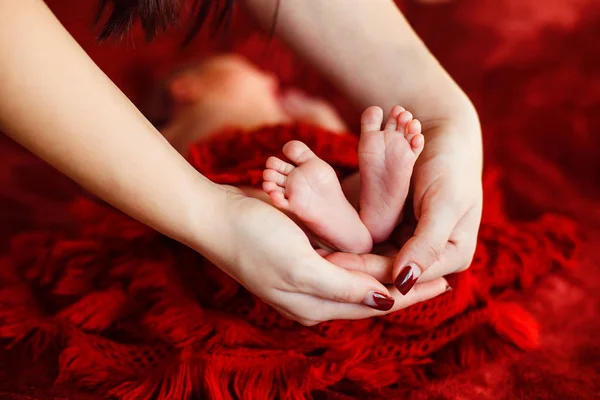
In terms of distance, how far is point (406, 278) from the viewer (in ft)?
1.96

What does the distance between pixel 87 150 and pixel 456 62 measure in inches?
31.0

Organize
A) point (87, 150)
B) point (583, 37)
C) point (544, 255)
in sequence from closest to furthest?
point (87, 150)
point (544, 255)
point (583, 37)

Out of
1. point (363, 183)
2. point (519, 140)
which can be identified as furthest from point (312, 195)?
point (519, 140)

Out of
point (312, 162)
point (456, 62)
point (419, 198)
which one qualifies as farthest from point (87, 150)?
point (456, 62)

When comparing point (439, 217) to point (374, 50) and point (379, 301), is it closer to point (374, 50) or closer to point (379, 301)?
point (379, 301)

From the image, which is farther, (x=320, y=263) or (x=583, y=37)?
(x=583, y=37)

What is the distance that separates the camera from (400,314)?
66 cm

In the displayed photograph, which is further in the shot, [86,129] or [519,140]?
[519,140]

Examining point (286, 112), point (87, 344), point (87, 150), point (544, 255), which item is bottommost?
point (544, 255)

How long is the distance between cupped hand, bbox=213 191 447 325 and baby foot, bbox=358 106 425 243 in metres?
0.09

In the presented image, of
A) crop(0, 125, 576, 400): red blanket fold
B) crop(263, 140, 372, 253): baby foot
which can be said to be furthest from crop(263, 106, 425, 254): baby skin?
crop(0, 125, 576, 400): red blanket fold

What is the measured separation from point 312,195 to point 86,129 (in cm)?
22

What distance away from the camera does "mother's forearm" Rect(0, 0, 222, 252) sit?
21.1 inches

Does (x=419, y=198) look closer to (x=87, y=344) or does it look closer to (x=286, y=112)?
(x=87, y=344)
